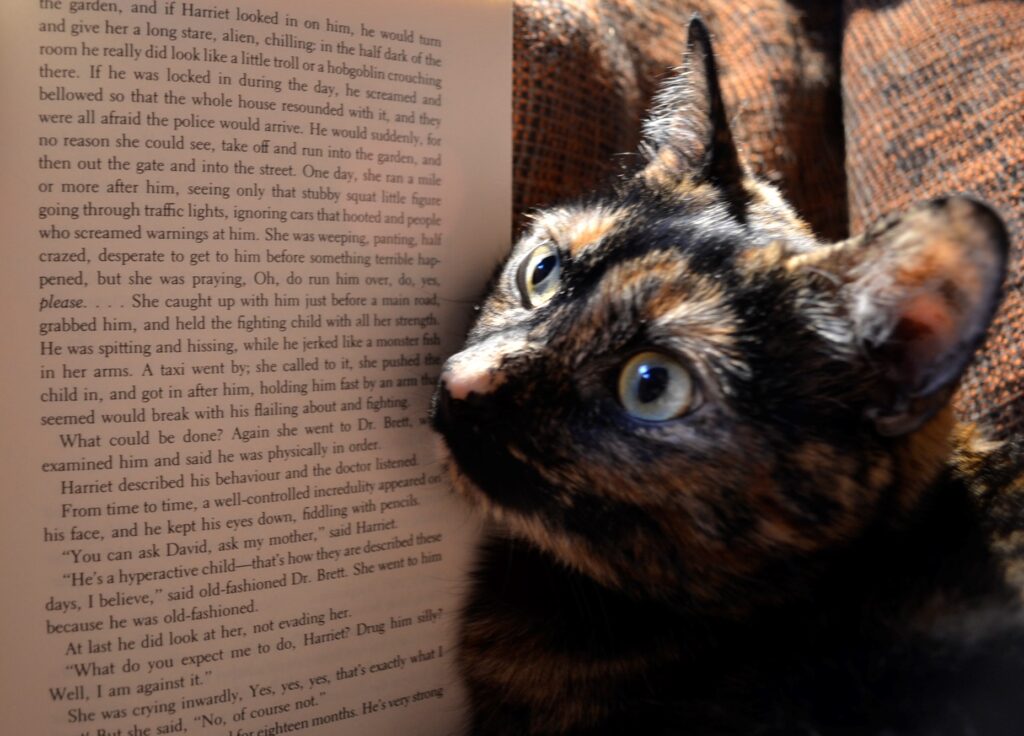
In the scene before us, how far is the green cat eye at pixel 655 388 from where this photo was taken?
51 cm

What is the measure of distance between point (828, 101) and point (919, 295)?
606mm

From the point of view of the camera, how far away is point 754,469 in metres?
0.49

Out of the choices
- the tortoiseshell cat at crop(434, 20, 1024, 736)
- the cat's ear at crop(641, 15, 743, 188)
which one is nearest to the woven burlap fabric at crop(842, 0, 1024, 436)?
the tortoiseshell cat at crop(434, 20, 1024, 736)

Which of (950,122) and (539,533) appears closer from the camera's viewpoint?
(539,533)

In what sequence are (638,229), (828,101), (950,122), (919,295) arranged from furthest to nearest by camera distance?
(828,101), (950,122), (638,229), (919,295)

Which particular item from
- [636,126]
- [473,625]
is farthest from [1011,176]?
[473,625]

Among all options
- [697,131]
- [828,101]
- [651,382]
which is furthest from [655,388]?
[828,101]

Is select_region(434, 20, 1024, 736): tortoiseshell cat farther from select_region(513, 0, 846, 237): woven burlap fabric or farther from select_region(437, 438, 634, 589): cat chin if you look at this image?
select_region(513, 0, 846, 237): woven burlap fabric

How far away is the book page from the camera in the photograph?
54 cm

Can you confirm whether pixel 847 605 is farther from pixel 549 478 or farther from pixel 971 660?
pixel 549 478

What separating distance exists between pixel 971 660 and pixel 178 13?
0.69 meters

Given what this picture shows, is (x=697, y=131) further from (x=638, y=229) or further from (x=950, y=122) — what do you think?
(x=950, y=122)

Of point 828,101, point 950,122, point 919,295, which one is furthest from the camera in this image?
point 828,101

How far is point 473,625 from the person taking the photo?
2.17 feet
